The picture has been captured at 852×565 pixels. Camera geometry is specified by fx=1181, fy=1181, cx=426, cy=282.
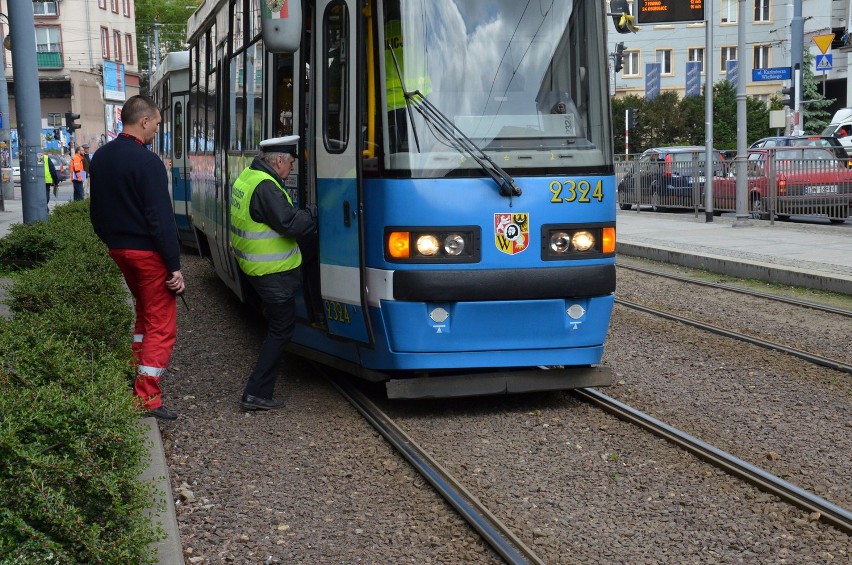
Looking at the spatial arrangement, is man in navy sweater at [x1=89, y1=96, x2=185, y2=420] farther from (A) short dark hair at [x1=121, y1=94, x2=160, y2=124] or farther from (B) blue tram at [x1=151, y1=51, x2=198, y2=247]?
(B) blue tram at [x1=151, y1=51, x2=198, y2=247]

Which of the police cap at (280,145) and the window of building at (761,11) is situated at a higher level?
the window of building at (761,11)

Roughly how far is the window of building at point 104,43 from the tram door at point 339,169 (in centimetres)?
7541

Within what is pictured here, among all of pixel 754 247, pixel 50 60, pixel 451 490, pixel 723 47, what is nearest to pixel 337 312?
pixel 451 490

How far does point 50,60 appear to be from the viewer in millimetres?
76312

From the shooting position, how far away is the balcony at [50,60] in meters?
76.0

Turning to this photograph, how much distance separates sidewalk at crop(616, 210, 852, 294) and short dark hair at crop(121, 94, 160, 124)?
343 inches

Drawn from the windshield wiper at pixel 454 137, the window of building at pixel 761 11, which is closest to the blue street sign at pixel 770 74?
the windshield wiper at pixel 454 137

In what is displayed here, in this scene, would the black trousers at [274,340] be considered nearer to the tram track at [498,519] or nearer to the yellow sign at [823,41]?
the tram track at [498,519]

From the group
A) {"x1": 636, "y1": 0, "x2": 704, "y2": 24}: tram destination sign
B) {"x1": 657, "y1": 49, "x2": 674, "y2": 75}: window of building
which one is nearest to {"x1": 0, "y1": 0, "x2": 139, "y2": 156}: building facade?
{"x1": 657, "y1": 49, "x2": 674, "y2": 75}: window of building

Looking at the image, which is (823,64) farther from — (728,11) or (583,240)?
(728,11)

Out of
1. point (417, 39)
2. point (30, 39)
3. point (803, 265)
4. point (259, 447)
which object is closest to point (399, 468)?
point (259, 447)

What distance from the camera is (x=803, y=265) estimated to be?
14.7m

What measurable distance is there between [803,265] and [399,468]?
9877mm

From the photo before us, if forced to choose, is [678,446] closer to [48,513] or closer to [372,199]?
[372,199]
